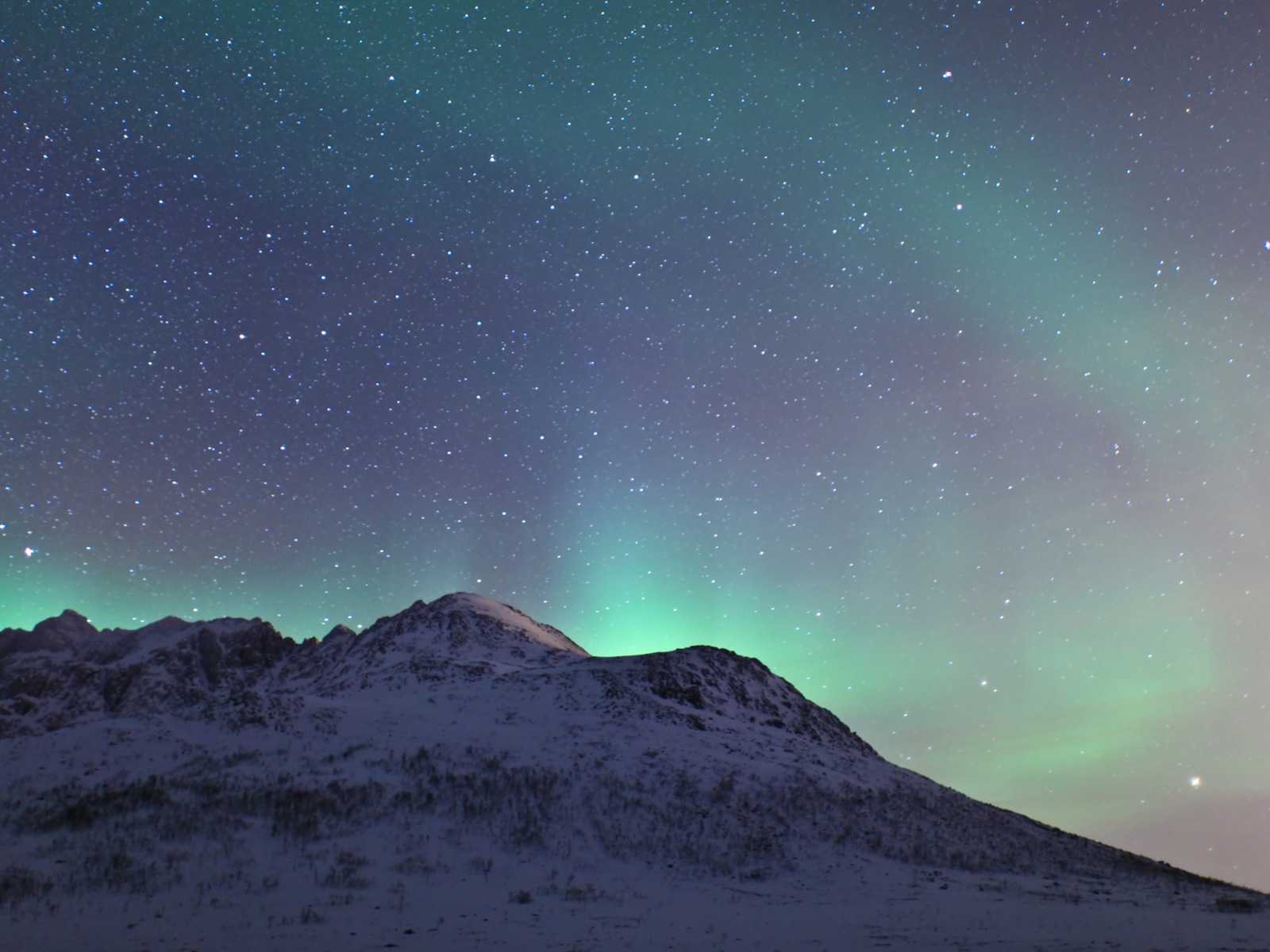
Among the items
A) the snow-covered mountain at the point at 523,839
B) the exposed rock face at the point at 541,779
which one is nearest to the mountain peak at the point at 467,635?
the exposed rock face at the point at 541,779

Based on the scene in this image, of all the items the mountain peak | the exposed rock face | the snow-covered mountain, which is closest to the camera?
the snow-covered mountain

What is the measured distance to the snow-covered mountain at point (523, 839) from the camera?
14.0 m

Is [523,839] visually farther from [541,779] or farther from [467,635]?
[467,635]

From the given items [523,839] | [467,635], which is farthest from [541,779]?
[467,635]

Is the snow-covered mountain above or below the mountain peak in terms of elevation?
below

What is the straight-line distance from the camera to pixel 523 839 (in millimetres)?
23000

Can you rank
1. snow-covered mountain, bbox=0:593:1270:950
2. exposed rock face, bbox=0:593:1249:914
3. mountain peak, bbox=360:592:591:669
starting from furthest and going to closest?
mountain peak, bbox=360:592:591:669, exposed rock face, bbox=0:593:1249:914, snow-covered mountain, bbox=0:593:1270:950

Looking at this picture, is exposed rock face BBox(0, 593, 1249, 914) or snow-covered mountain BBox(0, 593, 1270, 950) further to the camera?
exposed rock face BBox(0, 593, 1249, 914)

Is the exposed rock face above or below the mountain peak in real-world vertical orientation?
below

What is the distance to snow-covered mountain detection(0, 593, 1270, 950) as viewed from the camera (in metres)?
14.0

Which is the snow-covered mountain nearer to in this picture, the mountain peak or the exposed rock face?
the exposed rock face

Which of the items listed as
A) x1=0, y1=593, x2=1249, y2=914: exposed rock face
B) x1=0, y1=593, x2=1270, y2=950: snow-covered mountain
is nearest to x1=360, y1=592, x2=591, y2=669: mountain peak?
x1=0, y1=593, x2=1249, y2=914: exposed rock face

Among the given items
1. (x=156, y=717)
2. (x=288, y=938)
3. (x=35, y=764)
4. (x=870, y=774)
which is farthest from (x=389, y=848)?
(x=870, y=774)

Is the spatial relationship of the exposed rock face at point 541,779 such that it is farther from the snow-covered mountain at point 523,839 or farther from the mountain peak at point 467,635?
the mountain peak at point 467,635
